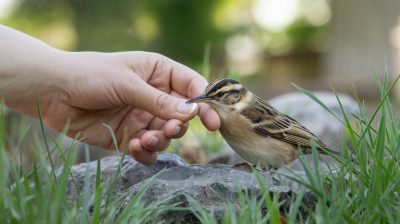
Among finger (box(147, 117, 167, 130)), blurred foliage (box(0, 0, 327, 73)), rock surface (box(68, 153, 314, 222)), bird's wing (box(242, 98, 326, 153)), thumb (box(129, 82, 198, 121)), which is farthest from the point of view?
blurred foliage (box(0, 0, 327, 73))

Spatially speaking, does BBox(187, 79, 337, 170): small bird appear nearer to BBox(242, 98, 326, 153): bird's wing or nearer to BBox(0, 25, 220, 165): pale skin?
BBox(242, 98, 326, 153): bird's wing

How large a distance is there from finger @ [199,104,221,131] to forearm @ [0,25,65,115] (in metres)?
0.91

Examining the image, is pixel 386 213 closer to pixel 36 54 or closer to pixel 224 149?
pixel 36 54

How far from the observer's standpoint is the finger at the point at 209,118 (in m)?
3.91

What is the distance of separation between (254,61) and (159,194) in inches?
904

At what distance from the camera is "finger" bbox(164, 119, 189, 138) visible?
3676 mm

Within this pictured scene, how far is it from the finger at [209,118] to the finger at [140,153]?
0.37 metres

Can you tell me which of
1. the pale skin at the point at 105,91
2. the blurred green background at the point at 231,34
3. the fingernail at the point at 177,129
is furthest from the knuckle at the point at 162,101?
the blurred green background at the point at 231,34

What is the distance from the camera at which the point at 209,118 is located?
3.95 meters

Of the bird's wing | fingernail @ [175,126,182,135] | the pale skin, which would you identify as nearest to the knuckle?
the pale skin

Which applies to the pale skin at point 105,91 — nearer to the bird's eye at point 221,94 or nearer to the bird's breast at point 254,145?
the bird's eye at point 221,94

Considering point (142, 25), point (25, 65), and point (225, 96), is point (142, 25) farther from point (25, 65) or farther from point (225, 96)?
point (25, 65)

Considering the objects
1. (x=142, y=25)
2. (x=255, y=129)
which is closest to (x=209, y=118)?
(x=255, y=129)

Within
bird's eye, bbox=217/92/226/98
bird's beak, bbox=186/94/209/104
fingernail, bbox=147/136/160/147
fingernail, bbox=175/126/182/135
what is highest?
bird's beak, bbox=186/94/209/104
